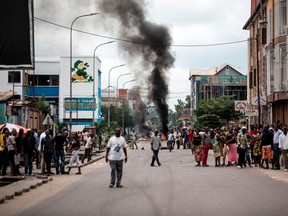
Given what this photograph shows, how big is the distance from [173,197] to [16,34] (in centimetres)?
712

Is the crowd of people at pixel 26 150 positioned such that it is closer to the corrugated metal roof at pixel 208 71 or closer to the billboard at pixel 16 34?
the billboard at pixel 16 34

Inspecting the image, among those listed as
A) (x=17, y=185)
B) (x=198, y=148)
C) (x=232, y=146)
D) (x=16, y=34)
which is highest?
(x=16, y=34)

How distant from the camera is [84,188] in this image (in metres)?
16.5

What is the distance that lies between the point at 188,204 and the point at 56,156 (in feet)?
34.5

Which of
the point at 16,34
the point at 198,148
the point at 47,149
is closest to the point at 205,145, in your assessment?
the point at 198,148

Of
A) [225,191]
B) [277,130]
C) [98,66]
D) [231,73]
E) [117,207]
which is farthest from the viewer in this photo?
[231,73]

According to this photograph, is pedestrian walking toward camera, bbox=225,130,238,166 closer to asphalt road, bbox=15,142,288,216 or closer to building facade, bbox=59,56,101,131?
asphalt road, bbox=15,142,288,216

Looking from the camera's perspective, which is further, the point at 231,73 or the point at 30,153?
the point at 231,73

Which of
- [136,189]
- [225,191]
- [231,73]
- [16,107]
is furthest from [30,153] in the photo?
[231,73]

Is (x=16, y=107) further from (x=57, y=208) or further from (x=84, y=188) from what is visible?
(x=57, y=208)

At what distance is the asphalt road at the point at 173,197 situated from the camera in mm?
11430

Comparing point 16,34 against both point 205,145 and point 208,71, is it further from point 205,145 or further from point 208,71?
point 208,71

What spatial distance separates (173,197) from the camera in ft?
44.8

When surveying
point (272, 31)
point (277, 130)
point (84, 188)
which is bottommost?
point (84, 188)
